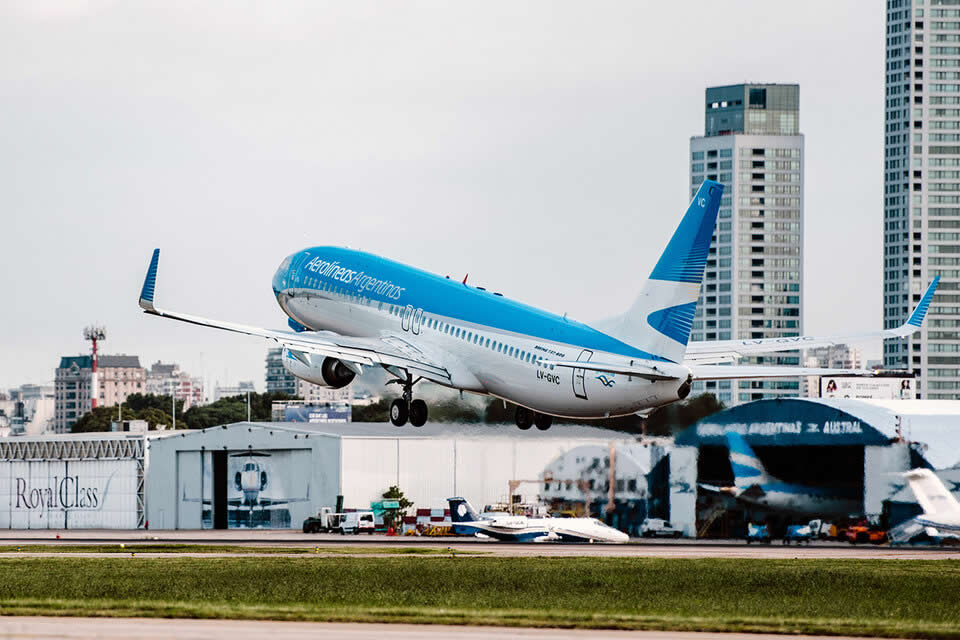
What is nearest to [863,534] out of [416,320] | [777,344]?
[777,344]

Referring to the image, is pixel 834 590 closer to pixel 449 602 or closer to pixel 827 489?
pixel 449 602

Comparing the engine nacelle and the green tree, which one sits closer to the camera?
the engine nacelle

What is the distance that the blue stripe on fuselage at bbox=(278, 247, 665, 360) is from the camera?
6488 cm

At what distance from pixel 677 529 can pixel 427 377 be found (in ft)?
131

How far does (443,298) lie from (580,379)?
972 cm

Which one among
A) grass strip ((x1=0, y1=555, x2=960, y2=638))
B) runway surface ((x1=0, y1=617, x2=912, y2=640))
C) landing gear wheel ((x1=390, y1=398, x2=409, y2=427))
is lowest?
grass strip ((x1=0, y1=555, x2=960, y2=638))

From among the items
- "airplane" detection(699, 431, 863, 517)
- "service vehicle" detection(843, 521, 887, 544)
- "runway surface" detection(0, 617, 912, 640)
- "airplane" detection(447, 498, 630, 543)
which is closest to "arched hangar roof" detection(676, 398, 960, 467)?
"airplane" detection(699, 431, 863, 517)

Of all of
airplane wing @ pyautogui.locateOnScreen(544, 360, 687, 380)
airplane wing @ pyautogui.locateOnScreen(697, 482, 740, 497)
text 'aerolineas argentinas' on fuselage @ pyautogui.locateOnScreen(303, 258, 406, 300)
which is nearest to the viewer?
airplane wing @ pyautogui.locateOnScreen(544, 360, 687, 380)

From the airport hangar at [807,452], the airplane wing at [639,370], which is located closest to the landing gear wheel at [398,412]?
the airplane wing at [639,370]

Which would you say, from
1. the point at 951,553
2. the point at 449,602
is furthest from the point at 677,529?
the point at 449,602

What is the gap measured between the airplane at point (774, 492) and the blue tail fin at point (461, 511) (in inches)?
663

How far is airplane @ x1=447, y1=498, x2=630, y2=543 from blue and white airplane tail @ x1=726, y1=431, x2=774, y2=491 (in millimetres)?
8210

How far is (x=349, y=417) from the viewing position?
598 ft

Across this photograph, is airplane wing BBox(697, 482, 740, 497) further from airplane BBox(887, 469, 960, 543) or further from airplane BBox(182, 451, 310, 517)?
airplane BBox(182, 451, 310, 517)
